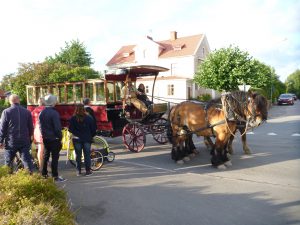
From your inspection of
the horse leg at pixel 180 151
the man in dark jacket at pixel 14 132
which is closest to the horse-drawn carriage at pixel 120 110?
the horse leg at pixel 180 151

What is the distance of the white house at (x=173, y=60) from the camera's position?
35.3m

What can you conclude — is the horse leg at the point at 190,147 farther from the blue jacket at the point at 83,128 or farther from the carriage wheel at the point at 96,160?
the blue jacket at the point at 83,128

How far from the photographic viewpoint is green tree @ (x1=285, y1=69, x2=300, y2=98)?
90250mm

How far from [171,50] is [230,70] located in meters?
15.9

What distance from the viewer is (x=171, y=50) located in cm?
4028

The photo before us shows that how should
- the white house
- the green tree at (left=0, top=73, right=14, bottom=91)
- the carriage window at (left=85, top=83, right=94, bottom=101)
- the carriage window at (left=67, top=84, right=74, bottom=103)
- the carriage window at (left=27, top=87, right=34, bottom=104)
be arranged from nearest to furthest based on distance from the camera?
the carriage window at (left=85, top=83, right=94, bottom=101)
the carriage window at (left=67, top=84, right=74, bottom=103)
the carriage window at (left=27, top=87, right=34, bottom=104)
the green tree at (left=0, top=73, right=14, bottom=91)
the white house

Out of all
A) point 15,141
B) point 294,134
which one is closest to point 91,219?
point 15,141

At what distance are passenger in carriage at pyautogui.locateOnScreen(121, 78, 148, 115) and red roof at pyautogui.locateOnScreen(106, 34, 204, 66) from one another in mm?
28863

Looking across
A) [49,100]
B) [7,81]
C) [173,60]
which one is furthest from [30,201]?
[173,60]

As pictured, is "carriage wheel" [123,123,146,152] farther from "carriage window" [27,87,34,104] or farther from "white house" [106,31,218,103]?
"white house" [106,31,218,103]

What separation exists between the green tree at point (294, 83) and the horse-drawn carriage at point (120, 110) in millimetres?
85472

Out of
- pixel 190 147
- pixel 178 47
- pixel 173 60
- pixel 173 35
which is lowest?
pixel 190 147

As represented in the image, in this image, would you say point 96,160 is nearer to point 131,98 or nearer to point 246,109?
point 131,98

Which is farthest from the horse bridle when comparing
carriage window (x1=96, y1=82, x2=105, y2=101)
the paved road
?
carriage window (x1=96, y1=82, x2=105, y2=101)
